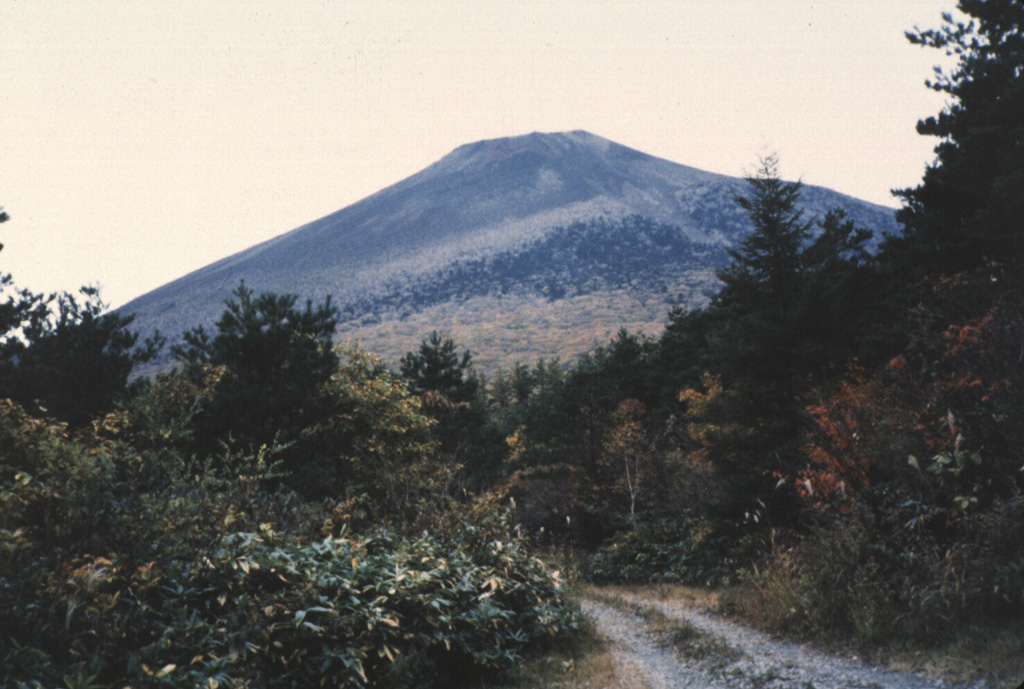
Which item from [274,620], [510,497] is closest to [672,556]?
[510,497]

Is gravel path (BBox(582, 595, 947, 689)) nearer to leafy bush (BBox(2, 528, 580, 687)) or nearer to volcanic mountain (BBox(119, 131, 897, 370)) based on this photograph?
leafy bush (BBox(2, 528, 580, 687))

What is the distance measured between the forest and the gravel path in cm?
43

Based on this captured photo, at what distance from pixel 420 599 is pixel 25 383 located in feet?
48.2

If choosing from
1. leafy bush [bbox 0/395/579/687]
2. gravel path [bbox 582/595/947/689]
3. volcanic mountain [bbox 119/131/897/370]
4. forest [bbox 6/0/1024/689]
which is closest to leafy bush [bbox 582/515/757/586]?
forest [bbox 6/0/1024/689]

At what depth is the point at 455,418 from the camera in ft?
97.3

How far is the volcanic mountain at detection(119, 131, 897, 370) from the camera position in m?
124

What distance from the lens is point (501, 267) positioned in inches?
6186

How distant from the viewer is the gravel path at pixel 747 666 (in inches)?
187

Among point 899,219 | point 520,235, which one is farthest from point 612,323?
point 899,219

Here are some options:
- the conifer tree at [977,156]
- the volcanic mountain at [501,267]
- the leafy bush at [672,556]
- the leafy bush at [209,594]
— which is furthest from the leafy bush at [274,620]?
the volcanic mountain at [501,267]

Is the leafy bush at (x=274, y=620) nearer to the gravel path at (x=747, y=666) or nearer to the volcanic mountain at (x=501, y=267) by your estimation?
the gravel path at (x=747, y=666)

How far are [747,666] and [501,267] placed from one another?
504 feet

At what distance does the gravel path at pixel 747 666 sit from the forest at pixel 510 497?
43cm

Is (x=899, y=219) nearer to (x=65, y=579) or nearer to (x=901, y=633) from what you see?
(x=901, y=633)
